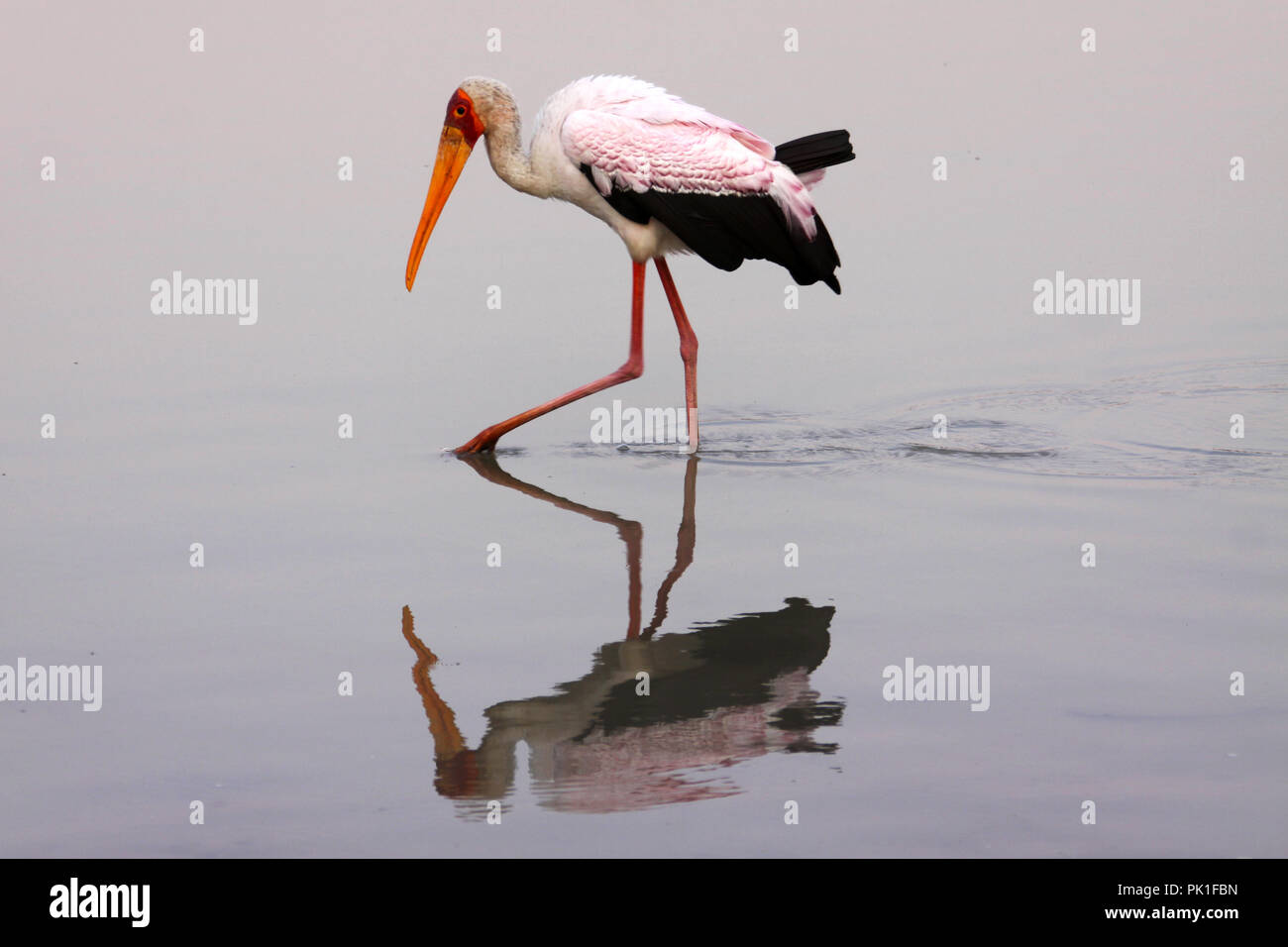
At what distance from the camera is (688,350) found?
27.4 ft

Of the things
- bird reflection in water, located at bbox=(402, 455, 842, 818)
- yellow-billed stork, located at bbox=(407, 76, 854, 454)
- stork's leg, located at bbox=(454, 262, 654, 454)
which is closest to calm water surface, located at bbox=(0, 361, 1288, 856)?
bird reflection in water, located at bbox=(402, 455, 842, 818)

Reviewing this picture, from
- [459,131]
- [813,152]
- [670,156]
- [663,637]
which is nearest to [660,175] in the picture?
[670,156]

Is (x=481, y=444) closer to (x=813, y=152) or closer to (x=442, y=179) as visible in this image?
(x=442, y=179)

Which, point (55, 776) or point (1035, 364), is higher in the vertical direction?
point (1035, 364)

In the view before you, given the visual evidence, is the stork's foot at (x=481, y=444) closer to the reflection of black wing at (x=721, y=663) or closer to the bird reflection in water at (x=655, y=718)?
the bird reflection in water at (x=655, y=718)

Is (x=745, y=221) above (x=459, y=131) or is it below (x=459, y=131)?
below

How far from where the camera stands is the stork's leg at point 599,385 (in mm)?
8148

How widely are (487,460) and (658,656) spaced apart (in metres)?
2.66

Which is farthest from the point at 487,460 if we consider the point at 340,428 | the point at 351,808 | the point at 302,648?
the point at 351,808

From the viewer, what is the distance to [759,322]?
34.2 feet

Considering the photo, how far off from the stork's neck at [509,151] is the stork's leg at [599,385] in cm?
64

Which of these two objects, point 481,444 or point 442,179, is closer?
point 481,444

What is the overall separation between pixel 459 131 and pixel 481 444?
1522 mm

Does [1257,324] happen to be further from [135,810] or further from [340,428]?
[135,810]
